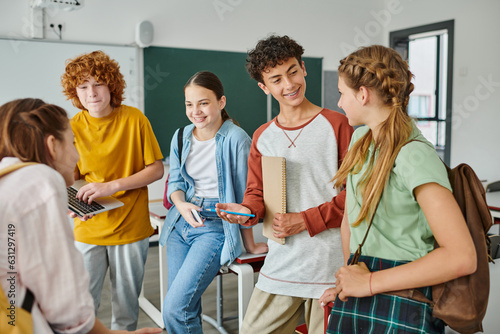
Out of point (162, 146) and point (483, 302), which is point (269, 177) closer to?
point (483, 302)

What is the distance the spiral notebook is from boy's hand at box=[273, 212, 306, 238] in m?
0.04

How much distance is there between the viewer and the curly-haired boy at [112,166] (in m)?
2.08

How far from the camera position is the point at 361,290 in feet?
3.88

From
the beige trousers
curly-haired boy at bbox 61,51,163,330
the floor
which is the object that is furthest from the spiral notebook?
the floor

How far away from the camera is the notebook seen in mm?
1928

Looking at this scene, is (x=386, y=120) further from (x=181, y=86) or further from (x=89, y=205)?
(x=181, y=86)

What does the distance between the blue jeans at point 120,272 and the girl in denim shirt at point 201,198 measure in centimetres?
16

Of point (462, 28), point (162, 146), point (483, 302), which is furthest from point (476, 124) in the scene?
point (483, 302)

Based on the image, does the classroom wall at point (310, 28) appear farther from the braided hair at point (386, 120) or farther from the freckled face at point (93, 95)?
the braided hair at point (386, 120)

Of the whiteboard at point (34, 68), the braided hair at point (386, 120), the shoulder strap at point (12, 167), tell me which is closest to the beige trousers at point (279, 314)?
the braided hair at point (386, 120)

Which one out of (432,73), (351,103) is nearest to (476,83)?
(432,73)

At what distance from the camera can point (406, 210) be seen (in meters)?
1.17

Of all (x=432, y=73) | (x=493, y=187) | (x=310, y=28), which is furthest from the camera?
(x=432, y=73)

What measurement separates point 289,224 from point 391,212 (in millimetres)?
516
